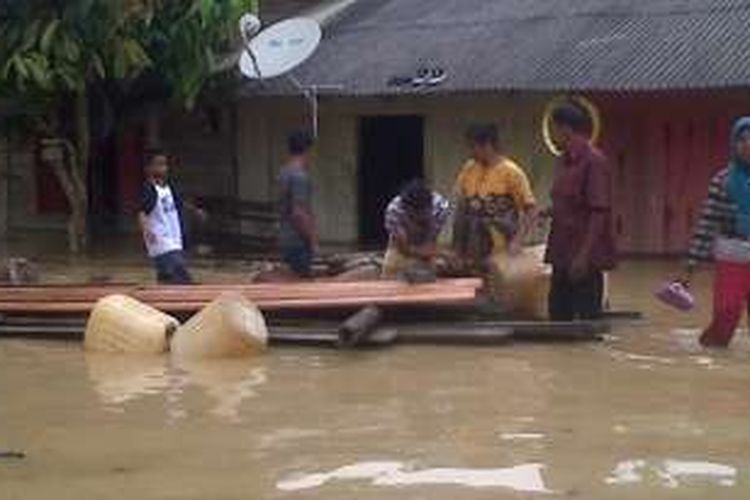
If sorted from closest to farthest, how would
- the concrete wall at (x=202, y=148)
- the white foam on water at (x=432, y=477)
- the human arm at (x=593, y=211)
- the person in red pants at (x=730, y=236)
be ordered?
the white foam on water at (x=432, y=477)
the person in red pants at (x=730, y=236)
the human arm at (x=593, y=211)
the concrete wall at (x=202, y=148)

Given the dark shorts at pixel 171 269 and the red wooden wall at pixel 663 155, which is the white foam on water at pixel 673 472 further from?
the red wooden wall at pixel 663 155

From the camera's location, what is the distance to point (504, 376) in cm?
970

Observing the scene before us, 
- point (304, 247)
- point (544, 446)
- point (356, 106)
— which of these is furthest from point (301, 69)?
point (544, 446)

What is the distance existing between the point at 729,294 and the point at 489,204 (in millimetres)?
1848

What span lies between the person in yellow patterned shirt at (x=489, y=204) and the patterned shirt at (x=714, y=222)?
1.30 meters

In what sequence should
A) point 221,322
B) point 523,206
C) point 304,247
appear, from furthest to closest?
point 304,247
point 523,206
point 221,322

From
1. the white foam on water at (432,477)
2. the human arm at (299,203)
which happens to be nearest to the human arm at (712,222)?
the human arm at (299,203)

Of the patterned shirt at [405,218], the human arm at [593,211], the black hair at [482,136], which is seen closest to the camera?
the human arm at [593,211]

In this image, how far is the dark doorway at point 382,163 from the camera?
2080 centimetres

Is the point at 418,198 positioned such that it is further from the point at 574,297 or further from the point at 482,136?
the point at 574,297

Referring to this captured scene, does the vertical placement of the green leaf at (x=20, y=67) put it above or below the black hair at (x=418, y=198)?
above

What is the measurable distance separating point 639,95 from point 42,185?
10465 millimetres

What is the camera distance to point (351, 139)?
20.7 metres

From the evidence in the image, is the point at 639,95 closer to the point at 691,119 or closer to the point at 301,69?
the point at 691,119
